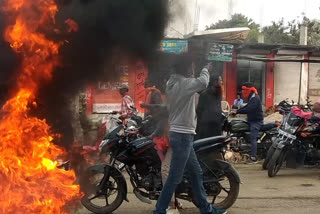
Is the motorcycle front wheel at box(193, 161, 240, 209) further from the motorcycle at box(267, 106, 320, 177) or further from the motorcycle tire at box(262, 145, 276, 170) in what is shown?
the motorcycle tire at box(262, 145, 276, 170)

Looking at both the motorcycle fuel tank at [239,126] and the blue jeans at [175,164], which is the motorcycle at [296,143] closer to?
the motorcycle fuel tank at [239,126]

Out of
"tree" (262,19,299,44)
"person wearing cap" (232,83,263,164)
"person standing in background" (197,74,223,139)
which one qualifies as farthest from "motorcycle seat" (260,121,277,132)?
"tree" (262,19,299,44)

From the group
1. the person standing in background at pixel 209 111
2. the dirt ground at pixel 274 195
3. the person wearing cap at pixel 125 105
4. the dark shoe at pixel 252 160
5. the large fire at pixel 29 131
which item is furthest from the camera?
the dark shoe at pixel 252 160

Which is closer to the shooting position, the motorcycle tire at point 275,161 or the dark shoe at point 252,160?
the motorcycle tire at point 275,161

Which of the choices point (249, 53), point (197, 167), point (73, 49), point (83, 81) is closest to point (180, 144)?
point (197, 167)

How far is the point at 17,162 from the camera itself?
4.10 meters

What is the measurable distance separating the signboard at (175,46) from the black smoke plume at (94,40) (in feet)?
0.34

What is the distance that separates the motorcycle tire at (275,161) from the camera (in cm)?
770

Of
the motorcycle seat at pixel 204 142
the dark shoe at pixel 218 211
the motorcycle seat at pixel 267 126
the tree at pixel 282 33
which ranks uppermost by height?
the tree at pixel 282 33

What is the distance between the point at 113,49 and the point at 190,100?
1091 millimetres

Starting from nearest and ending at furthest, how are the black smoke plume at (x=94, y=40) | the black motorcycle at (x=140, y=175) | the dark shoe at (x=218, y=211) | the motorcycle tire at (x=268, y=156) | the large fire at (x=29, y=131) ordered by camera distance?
1. the large fire at (x=29, y=131)
2. the black smoke plume at (x=94, y=40)
3. the dark shoe at (x=218, y=211)
4. the black motorcycle at (x=140, y=175)
5. the motorcycle tire at (x=268, y=156)

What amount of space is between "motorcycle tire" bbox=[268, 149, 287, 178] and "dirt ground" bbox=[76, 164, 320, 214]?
126mm

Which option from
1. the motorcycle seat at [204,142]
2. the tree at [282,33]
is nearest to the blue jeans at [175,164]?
the motorcycle seat at [204,142]

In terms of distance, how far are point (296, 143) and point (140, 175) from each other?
12.8ft
